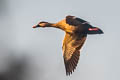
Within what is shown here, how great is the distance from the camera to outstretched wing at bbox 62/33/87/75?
2.06 meters

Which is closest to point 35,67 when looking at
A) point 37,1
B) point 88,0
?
point 37,1

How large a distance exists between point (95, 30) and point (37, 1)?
0.53 m

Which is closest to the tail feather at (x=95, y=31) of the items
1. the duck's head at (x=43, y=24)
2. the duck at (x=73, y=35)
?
the duck at (x=73, y=35)

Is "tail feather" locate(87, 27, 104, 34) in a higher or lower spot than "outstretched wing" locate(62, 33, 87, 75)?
higher

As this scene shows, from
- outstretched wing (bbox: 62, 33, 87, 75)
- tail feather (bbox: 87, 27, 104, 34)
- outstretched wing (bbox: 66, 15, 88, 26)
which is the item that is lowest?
outstretched wing (bbox: 62, 33, 87, 75)

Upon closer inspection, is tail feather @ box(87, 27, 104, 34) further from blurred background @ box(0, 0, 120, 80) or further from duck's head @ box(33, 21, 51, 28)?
duck's head @ box(33, 21, 51, 28)

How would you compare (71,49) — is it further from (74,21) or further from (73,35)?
(74,21)

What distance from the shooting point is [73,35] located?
2078mm

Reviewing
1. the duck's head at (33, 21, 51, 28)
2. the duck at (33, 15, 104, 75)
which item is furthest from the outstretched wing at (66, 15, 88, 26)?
the duck's head at (33, 21, 51, 28)

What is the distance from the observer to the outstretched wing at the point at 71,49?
206 centimetres

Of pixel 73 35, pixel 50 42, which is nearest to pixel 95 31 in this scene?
pixel 73 35

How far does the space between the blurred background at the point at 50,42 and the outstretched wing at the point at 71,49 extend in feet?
0.11

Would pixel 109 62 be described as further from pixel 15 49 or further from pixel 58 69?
pixel 15 49

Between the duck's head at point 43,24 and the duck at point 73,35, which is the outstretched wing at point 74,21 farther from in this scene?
the duck's head at point 43,24
